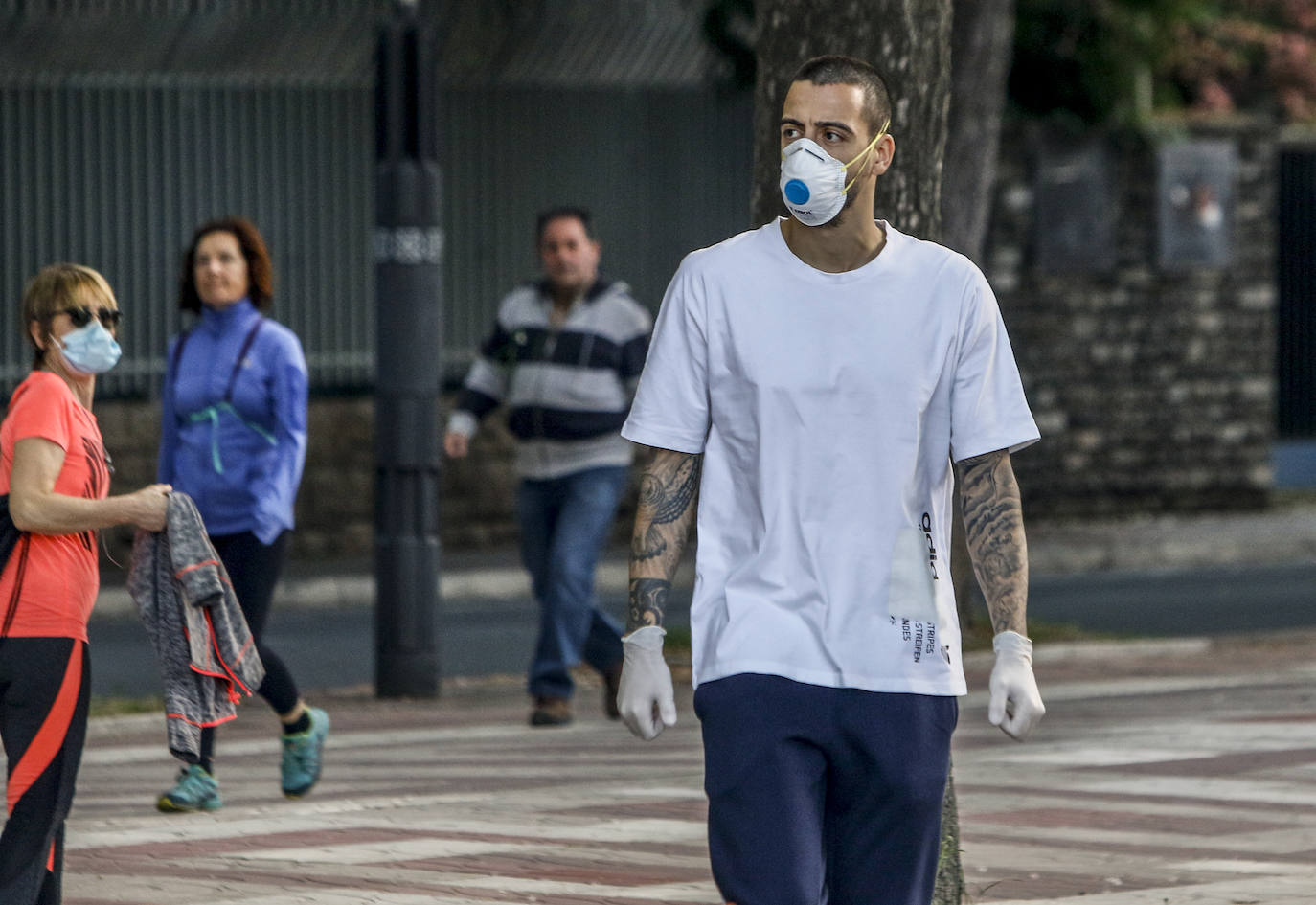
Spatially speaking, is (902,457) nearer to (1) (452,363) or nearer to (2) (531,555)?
(2) (531,555)

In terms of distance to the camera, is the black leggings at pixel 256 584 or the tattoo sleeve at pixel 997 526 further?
the black leggings at pixel 256 584

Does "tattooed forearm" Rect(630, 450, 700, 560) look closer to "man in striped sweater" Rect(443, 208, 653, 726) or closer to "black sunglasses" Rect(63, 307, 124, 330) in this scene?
"black sunglasses" Rect(63, 307, 124, 330)

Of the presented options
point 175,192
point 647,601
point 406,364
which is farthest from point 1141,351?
point 647,601

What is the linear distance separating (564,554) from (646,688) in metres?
5.43

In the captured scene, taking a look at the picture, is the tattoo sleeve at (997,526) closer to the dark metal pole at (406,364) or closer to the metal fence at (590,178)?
the dark metal pole at (406,364)

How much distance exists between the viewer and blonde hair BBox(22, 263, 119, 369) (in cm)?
542

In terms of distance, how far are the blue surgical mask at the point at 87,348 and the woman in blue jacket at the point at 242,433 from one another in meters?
2.04

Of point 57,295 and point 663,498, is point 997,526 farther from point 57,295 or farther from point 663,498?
point 57,295

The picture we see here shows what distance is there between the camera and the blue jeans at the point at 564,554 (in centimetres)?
923

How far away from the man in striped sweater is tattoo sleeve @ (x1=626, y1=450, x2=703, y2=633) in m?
5.20

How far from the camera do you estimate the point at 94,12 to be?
15516 millimetres

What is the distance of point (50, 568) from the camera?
5188 mm

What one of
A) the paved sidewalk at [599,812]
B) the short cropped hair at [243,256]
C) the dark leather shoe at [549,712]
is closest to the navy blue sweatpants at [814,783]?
the paved sidewalk at [599,812]

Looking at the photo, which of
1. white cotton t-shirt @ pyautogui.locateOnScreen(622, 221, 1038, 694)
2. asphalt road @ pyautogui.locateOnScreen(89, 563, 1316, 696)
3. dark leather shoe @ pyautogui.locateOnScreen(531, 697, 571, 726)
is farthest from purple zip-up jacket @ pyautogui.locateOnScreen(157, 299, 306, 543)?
white cotton t-shirt @ pyautogui.locateOnScreen(622, 221, 1038, 694)
